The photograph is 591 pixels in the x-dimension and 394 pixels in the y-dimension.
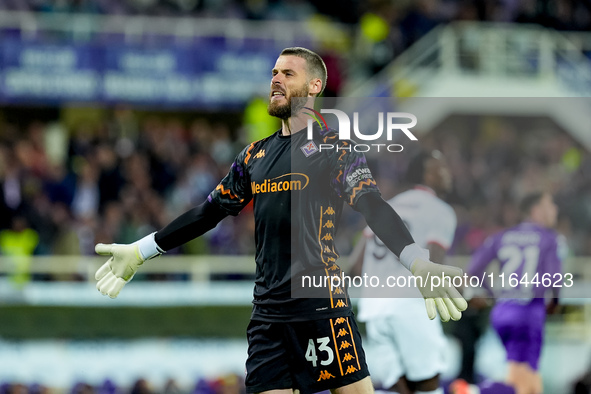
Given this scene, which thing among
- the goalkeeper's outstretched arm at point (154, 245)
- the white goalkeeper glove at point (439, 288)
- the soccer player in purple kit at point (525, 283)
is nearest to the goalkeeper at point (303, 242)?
the white goalkeeper glove at point (439, 288)

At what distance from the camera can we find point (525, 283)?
27.0 ft

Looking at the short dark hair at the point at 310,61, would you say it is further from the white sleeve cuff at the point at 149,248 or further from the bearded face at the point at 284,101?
the white sleeve cuff at the point at 149,248

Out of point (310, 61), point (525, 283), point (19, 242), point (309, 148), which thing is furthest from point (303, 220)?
point (19, 242)

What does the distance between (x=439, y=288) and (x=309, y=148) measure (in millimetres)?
1070

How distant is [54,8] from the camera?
15750 millimetres

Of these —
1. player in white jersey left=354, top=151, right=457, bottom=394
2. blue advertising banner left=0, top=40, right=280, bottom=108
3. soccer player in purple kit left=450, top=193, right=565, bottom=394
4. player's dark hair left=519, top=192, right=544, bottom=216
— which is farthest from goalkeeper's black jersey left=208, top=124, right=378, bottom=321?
blue advertising banner left=0, top=40, right=280, bottom=108

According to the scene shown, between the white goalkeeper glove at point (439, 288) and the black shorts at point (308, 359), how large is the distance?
586 millimetres

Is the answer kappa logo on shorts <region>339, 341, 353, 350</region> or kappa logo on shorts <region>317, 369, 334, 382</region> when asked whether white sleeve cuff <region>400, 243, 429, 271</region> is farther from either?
kappa logo on shorts <region>317, 369, 334, 382</region>

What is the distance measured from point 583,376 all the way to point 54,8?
405 inches

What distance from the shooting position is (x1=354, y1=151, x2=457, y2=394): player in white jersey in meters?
7.01

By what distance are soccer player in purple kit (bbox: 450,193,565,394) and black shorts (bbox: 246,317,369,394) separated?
3.54 metres

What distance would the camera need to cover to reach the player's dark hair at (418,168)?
7.23m

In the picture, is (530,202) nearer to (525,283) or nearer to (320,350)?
(525,283)

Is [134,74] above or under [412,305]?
above
